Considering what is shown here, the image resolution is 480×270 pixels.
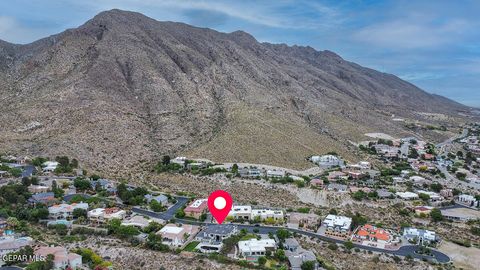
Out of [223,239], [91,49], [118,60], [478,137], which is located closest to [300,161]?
[223,239]

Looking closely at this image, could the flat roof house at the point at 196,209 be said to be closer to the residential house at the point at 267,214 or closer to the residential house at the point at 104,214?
the residential house at the point at 267,214

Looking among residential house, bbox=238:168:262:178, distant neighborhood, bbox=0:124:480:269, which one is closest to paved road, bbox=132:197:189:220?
distant neighborhood, bbox=0:124:480:269

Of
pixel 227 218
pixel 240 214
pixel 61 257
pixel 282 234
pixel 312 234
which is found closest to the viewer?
pixel 61 257

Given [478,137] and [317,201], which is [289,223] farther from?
[478,137]

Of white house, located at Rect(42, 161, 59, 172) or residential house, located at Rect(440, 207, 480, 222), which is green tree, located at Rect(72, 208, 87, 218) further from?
residential house, located at Rect(440, 207, 480, 222)

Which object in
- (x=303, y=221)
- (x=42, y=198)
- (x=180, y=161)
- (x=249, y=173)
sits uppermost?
(x=180, y=161)

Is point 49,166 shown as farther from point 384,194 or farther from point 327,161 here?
point 384,194

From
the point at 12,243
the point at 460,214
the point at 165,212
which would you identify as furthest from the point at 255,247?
the point at 460,214
